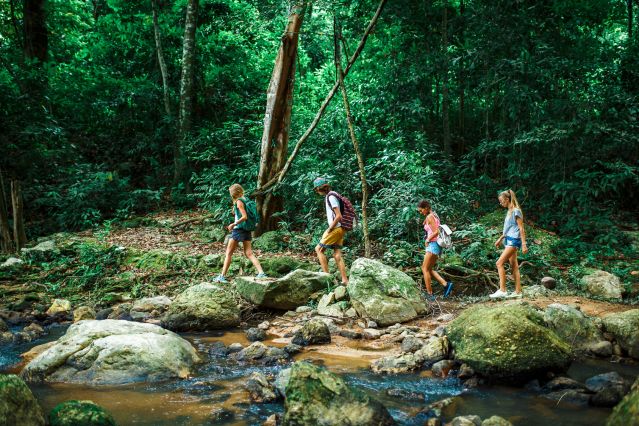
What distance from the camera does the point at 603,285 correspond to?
877cm

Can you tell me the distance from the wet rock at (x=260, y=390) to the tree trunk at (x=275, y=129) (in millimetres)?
8164

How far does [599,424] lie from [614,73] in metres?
11.0

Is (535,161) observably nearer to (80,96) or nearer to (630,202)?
(630,202)

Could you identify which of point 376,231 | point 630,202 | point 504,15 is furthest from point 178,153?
point 630,202

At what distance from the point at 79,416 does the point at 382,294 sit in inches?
189

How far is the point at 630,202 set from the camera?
14211 millimetres

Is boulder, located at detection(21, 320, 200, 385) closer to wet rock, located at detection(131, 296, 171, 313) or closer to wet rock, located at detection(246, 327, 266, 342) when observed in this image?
wet rock, located at detection(246, 327, 266, 342)

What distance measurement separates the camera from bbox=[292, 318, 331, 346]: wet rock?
6742 millimetres

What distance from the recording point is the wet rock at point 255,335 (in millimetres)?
7134

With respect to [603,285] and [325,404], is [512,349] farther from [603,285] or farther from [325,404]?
[603,285]

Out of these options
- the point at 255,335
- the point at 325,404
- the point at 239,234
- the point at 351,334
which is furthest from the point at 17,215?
the point at 325,404

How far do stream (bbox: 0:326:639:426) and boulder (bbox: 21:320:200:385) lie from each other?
0.51ft

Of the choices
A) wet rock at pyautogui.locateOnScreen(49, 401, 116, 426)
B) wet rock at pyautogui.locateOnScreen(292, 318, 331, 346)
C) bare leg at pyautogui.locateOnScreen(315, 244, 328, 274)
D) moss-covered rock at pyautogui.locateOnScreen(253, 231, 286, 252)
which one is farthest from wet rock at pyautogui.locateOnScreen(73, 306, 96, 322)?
wet rock at pyautogui.locateOnScreen(49, 401, 116, 426)

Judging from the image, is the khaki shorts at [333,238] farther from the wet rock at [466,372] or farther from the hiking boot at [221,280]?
the wet rock at [466,372]
